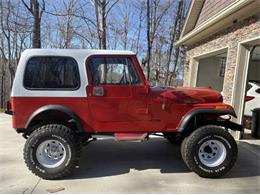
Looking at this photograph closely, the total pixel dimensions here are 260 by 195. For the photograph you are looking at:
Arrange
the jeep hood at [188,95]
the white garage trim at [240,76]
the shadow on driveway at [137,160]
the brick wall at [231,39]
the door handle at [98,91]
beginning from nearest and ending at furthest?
the door handle at [98,91]
the jeep hood at [188,95]
the shadow on driveway at [137,160]
the brick wall at [231,39]
the white garage trim at [240,76]

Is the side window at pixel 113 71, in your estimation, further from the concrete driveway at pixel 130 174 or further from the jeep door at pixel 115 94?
the concrete driveway at pixel 130 174

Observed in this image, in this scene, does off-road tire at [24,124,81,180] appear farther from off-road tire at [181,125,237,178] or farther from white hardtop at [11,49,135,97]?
off-road tire at [181,125,237,178]

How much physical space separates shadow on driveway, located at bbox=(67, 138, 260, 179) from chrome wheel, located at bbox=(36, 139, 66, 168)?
1.22 ft

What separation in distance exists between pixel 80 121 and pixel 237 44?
211 inches

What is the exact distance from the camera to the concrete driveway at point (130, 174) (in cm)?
454

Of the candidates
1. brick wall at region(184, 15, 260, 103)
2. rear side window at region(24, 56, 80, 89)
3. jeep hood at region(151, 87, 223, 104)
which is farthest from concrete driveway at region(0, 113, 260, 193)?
brick wall at region(184, 15, 260, 103)

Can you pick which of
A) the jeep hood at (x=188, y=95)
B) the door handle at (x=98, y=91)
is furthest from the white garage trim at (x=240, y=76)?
the door handle at (x=98, y=91)

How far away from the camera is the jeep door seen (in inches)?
198

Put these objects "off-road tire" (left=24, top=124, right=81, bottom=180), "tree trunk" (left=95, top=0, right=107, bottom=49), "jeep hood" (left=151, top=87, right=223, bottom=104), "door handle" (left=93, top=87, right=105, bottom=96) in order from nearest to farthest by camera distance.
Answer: "off-road tire" (left=24, top=124, right=81, bottom=180) < "door handle" (left=93, top=87, right=105, bottom=96) < "jeep hood" (left=151, top=87, right=223, bottom=104) < "tree trunk" (left=95, top=0, right=107, bottom=49)

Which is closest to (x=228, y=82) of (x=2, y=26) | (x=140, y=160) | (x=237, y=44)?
(x=237, y=44)

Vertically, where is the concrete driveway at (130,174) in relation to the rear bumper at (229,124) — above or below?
below

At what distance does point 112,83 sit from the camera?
5.07m

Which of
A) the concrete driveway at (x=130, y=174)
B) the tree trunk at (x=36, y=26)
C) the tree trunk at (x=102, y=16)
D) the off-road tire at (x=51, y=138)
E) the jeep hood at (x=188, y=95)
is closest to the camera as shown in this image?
the concrete driveway at (x=130, y=174)

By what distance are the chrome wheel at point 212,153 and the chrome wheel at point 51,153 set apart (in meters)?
2.38
